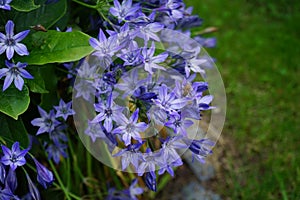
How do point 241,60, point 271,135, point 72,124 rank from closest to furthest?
1. point 72,124
2. point 271,135
3. point 241,60

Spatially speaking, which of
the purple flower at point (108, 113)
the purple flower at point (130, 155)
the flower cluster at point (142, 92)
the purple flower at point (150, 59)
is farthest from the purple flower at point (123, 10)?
the purple flower at point (130, 155)

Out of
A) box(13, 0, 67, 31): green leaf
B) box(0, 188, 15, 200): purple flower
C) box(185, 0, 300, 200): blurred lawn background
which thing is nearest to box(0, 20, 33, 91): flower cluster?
box(13, 0, 67, 31): green leaf

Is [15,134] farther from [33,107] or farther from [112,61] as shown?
[112,61]

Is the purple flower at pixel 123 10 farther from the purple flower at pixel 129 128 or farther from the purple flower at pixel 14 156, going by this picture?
the purple flower at pixel 14 156

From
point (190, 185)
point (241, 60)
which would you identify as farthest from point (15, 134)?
point (241, 60)

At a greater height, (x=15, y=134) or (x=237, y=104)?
(x=15, y=134)

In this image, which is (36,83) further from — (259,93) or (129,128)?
(259,93)

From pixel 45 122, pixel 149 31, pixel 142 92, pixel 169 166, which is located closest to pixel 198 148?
pixel 169 166
